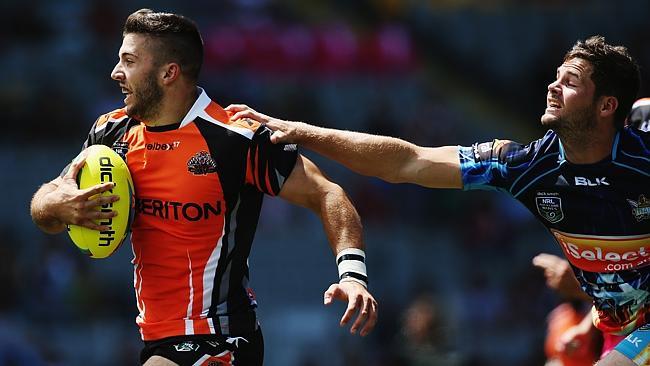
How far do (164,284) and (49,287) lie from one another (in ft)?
28.5

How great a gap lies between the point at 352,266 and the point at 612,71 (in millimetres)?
1668

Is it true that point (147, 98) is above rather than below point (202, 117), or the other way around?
above

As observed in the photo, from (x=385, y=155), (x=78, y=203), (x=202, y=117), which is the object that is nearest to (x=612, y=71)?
(x=385, y=155)

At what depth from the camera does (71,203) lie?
239 inches

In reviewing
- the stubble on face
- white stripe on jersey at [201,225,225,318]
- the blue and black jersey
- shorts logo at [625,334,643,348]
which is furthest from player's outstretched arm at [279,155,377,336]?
shorts logo at [625,334,643,348]

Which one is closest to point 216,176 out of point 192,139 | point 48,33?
point 192,139

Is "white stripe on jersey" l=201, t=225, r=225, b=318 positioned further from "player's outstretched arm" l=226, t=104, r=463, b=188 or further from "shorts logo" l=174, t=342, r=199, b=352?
"player's outstretched arm" l=226, t=104, r=463, b=188

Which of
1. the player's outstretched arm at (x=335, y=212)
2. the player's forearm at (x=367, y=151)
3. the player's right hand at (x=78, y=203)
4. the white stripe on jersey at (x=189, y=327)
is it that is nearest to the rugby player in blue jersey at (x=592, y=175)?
the player's forearm at (x=367, y=151)

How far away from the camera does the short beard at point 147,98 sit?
633 centimetres

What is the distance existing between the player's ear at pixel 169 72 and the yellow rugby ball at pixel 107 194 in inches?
18.3

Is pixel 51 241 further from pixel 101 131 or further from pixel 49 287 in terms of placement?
pixel 101 131

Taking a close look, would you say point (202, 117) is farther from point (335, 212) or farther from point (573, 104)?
point (573, 104)

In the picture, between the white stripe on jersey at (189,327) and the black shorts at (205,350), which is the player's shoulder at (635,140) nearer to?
the black shorts at (205,350)

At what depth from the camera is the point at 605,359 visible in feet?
20.5
